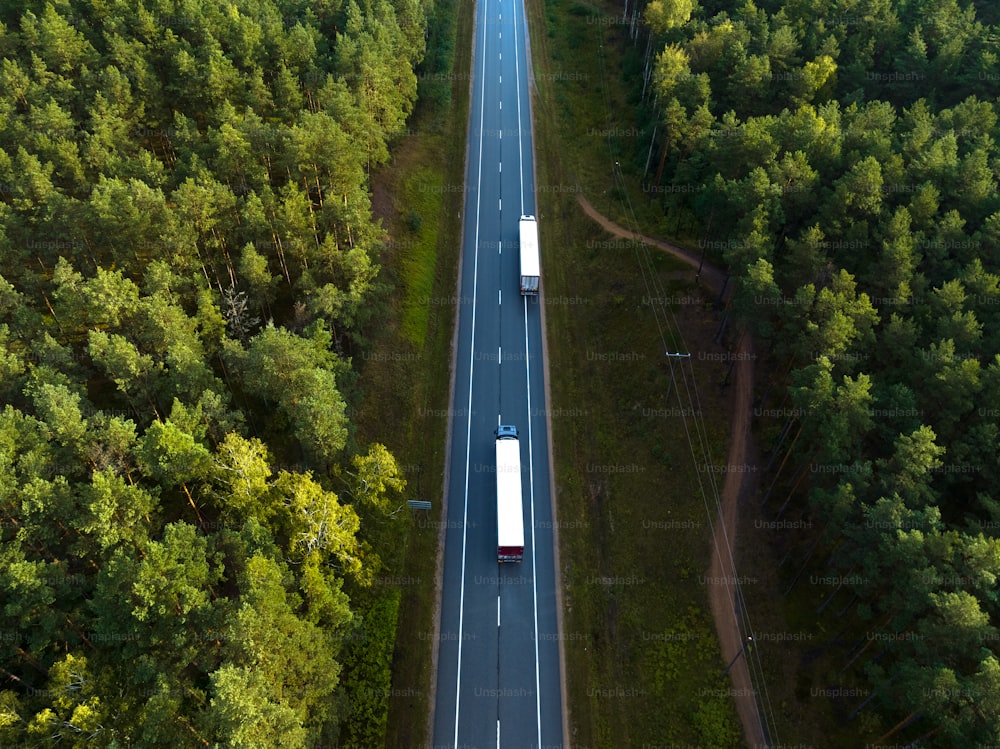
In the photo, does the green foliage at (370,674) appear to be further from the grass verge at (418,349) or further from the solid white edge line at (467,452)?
the solid white edge line at (467,452)

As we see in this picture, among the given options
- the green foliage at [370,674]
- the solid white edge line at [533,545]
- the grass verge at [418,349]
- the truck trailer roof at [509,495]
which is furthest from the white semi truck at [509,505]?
the green foliage at [370,674]

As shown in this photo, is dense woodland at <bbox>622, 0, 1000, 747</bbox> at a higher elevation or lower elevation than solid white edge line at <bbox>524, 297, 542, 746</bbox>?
higher

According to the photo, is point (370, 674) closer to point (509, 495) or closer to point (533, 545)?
point (533, 545)

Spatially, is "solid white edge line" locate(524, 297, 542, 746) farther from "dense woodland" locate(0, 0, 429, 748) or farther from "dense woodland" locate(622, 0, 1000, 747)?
"dense woodland" locate(622, 0, 1000, 747)

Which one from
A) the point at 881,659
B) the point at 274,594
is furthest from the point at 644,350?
the point at 274,594

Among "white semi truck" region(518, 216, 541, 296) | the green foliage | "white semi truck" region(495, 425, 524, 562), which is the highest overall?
"white semi truck" region(518, 216, 541, 296)

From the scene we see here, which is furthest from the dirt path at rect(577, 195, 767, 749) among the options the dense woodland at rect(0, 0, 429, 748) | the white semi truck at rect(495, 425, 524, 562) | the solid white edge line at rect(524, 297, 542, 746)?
the dense woodland at rect(0, 0, 429, 748)
